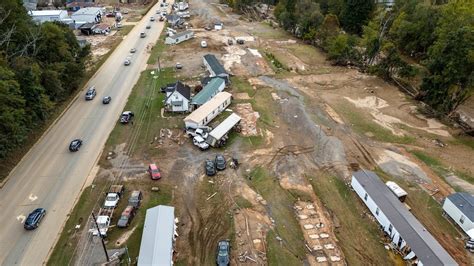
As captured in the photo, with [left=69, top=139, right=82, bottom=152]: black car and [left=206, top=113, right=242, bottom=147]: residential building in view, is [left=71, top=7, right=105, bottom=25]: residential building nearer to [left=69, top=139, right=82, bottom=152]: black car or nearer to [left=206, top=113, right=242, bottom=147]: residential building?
[left=69, top=139, right=82, bottom=152]: black car

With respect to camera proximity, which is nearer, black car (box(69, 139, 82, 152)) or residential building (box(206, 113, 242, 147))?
black car (box(69, 139, 82, 152))

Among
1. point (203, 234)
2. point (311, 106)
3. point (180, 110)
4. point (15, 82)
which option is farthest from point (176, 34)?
point (203, 234)

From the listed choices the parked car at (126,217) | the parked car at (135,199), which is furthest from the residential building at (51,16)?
the parked car at (126,217)

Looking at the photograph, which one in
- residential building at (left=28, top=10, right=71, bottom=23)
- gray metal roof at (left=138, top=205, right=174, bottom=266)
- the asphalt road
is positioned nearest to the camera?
gray metal roof at (left=138, top=205, right=174, bottom=266)

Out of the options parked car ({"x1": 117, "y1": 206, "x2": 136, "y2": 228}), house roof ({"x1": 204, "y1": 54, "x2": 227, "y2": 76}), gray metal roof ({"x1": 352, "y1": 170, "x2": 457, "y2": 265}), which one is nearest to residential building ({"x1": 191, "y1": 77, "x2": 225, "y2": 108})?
house roof ({"x1": 204, "y1": 54, "x2": 227, "y2": 76})

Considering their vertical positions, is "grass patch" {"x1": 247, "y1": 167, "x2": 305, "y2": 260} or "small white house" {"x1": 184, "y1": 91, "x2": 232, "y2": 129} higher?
"small white house" {"x1": 184, "y1": 91, "x2": 232, "y2": 129}

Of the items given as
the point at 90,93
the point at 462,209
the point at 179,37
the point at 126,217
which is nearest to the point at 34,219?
the point at 126,217

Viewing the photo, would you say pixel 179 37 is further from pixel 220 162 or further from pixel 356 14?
pixel 220 162

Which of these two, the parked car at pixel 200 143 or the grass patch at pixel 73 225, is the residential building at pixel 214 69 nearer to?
the parked car at pixel 200 143
